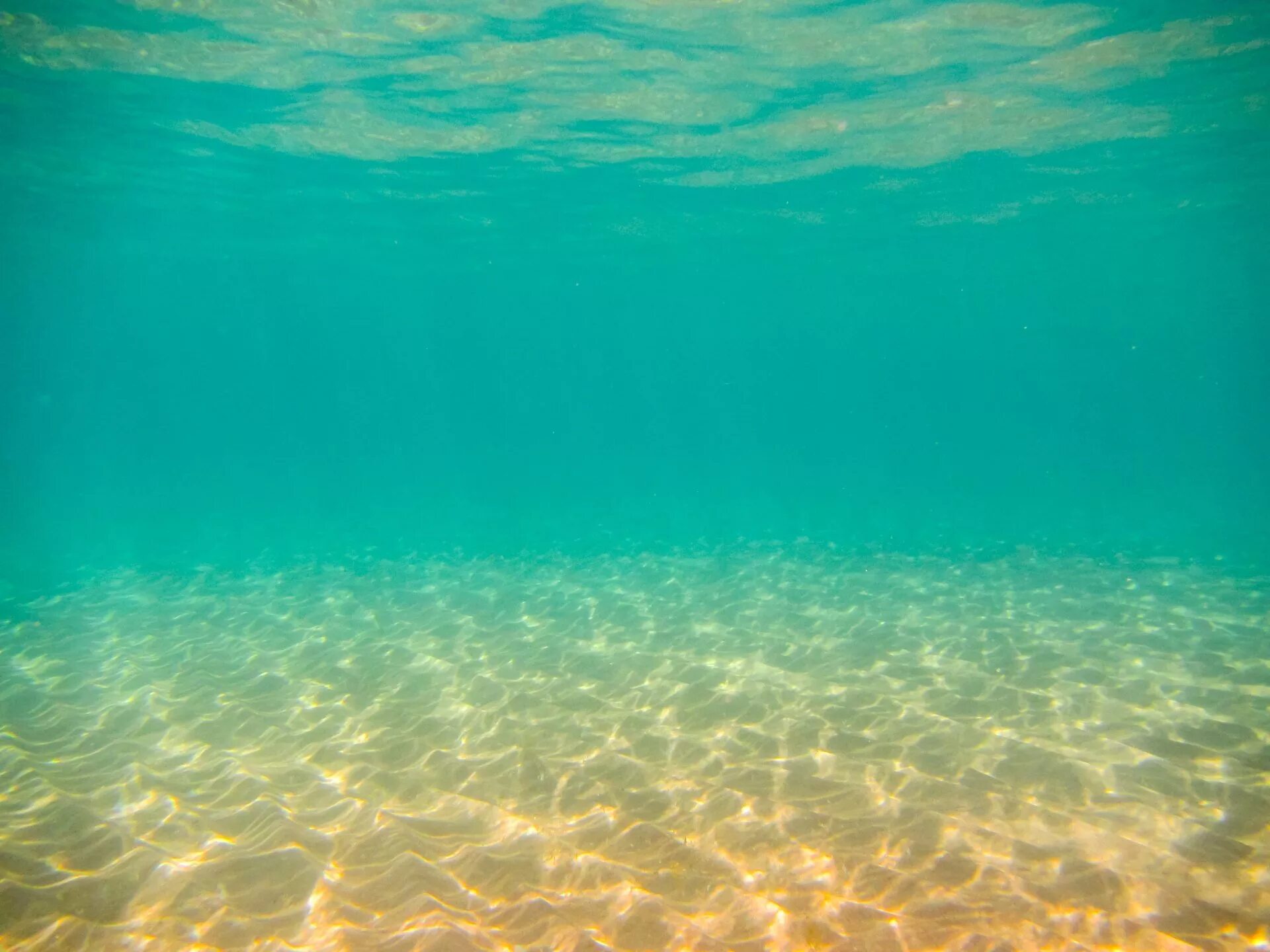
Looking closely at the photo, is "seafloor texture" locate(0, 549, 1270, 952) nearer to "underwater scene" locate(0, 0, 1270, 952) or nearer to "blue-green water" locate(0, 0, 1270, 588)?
"underwater scene" locate(0, 0, 1270, 952)

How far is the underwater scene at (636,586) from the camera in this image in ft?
17.1

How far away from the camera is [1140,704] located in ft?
27.0

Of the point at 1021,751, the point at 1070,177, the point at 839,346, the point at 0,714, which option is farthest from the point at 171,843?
the point at 839,346

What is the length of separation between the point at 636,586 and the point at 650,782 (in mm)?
9039

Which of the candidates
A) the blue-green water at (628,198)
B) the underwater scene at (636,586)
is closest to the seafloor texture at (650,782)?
the underwater scene at (636,586)

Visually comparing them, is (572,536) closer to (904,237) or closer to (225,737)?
(225,737)

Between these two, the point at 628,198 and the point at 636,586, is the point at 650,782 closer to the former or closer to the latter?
the point at 636,586

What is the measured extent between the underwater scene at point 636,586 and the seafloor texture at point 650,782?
5cm

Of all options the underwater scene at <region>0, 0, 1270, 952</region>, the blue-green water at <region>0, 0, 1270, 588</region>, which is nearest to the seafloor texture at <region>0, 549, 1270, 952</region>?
the underwater scene at <region>0, 0, 1270, 952</region>

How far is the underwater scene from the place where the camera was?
5227 millimetres

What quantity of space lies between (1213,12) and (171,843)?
67.4 feet

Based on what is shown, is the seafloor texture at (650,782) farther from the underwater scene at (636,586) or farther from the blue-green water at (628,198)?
the blue-green water at (628,198)

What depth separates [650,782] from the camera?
6.67 meters

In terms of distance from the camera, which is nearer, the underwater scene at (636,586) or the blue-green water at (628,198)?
the underwater scene at (636,586)
